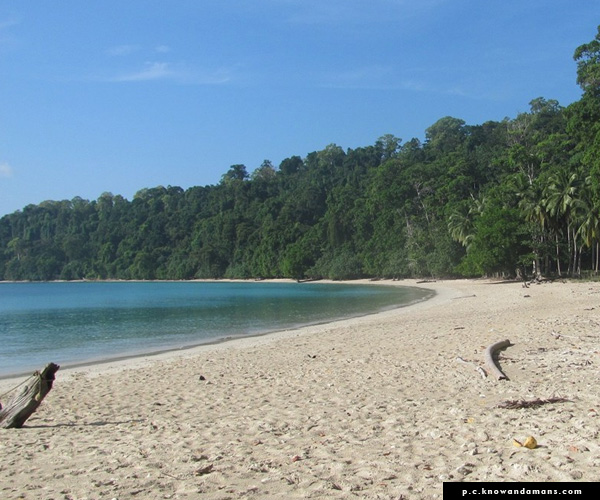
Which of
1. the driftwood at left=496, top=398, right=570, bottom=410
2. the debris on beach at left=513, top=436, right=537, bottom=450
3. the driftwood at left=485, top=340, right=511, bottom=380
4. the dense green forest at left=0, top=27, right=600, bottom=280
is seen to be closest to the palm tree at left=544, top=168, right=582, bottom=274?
the dense green forest at left=0, top=27, right=600, bottom=280

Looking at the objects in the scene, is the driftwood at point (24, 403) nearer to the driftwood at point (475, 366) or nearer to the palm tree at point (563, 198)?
the driftwood at point (475, 366)

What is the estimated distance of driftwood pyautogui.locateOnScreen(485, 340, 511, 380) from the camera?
8.73 m

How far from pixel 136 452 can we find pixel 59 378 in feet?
26.3

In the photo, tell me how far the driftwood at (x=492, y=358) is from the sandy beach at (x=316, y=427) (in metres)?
0.20

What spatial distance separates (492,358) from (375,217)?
8379 centimetres

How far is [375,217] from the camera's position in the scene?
306ft

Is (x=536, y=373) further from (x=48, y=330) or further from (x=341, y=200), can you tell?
(x=341, y=200)

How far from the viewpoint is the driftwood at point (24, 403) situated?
292 inches

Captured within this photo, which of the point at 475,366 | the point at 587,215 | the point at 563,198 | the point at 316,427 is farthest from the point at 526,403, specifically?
the point at 563,198

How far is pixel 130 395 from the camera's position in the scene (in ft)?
32.4

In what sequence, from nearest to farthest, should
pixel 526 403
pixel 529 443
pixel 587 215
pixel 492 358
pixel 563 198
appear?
pixel 529 443 → pixel 526 403 → pixel 492 358 → pixel 587 215 → pixel 563 198

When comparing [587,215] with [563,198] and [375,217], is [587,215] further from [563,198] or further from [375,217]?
[375,217]

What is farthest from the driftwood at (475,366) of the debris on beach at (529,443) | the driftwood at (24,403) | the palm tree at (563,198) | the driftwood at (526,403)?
the palm tree at (563,198)

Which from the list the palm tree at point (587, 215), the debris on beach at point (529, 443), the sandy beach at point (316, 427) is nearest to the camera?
the sandy beach at point (316, 427)
